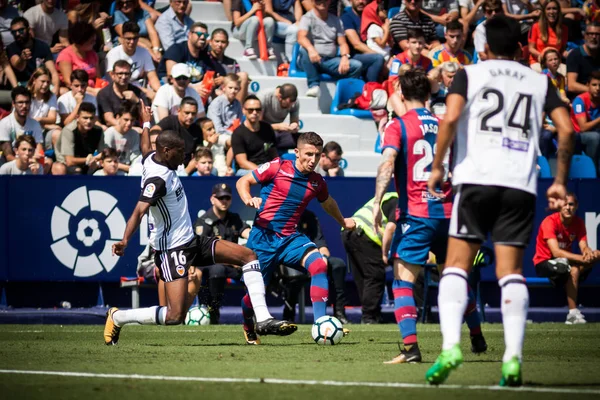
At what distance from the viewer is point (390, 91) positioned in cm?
1795

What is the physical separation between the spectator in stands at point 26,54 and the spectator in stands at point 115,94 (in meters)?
1.08

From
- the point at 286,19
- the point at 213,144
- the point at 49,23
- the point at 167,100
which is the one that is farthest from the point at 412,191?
the point at 286,19

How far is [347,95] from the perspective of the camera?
19172 millimetres

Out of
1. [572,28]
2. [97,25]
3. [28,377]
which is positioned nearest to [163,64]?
[97,25]

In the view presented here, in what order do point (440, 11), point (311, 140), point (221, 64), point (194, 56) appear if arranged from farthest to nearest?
point (440, 11)
point (221, 64)
point (194, 56)
point (311, 140)

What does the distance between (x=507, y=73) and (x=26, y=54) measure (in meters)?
12.2

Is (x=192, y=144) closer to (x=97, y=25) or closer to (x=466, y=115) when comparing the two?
(x=97, y=25)

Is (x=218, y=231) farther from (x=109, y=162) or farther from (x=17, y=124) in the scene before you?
(x=17, y=124)

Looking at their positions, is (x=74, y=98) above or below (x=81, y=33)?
below

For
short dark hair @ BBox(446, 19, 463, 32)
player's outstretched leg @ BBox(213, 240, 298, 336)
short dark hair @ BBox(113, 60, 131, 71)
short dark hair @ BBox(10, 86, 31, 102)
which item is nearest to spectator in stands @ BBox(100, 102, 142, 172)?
short dark hair @ BBox(113, 60, 131, 71)

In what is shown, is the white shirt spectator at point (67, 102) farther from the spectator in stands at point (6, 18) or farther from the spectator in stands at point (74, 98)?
the spectator in stands at point (6, 18)

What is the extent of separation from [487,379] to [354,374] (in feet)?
3.11

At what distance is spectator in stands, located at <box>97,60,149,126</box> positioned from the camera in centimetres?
1644

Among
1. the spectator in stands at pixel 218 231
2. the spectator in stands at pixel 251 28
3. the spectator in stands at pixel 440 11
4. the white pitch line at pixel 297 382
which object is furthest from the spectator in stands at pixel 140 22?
the white pitch line at pixel 297 382
